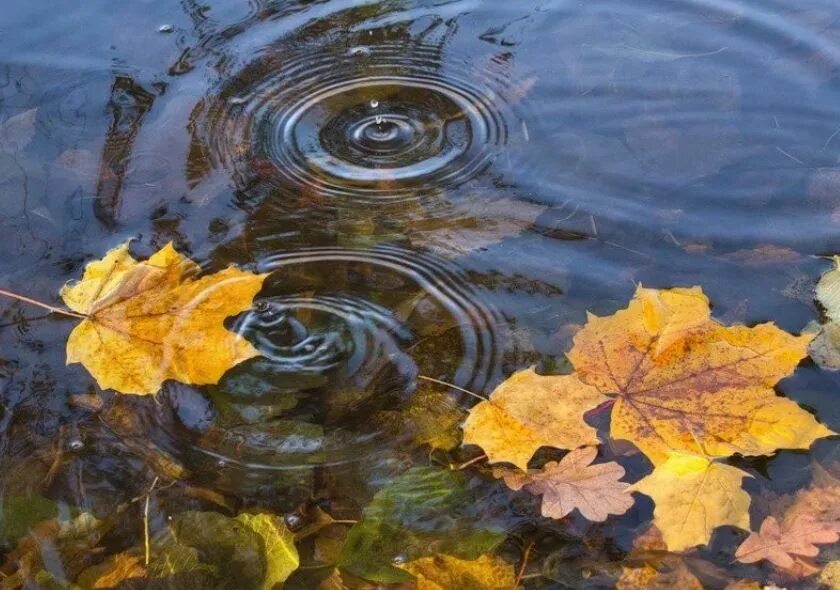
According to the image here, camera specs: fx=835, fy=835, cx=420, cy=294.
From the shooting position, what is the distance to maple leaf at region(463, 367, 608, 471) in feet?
5.21

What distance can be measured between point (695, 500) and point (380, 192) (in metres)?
1.15

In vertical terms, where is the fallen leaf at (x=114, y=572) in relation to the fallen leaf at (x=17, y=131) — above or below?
below

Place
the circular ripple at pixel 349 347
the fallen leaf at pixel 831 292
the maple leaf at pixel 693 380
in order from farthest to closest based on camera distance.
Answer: the fallen leaf at pixel 831 292 → the circular ripple at pixel 349 347 → the maple leaf at pixel 693 380

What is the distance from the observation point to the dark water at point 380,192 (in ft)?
5.60

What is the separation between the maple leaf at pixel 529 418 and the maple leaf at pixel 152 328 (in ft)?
1.70

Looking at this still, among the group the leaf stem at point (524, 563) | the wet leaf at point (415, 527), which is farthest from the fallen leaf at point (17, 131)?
the leaf stem at point (524, 563)

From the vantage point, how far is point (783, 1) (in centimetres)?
291

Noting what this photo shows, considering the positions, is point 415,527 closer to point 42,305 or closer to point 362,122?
point 42,305

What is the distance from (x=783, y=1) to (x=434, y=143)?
4.76 ft

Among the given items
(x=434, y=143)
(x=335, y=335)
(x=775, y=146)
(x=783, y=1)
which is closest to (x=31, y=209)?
(x=335, y=335)

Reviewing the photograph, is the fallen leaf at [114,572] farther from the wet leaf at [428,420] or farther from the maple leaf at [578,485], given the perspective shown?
the maple leaf at [578,485]

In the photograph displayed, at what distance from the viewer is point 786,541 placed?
151 cm

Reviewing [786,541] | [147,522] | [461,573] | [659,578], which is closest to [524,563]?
[461,573]

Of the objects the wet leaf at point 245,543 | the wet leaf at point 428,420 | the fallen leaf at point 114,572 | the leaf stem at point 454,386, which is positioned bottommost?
the fallen leaf at point 114,572
